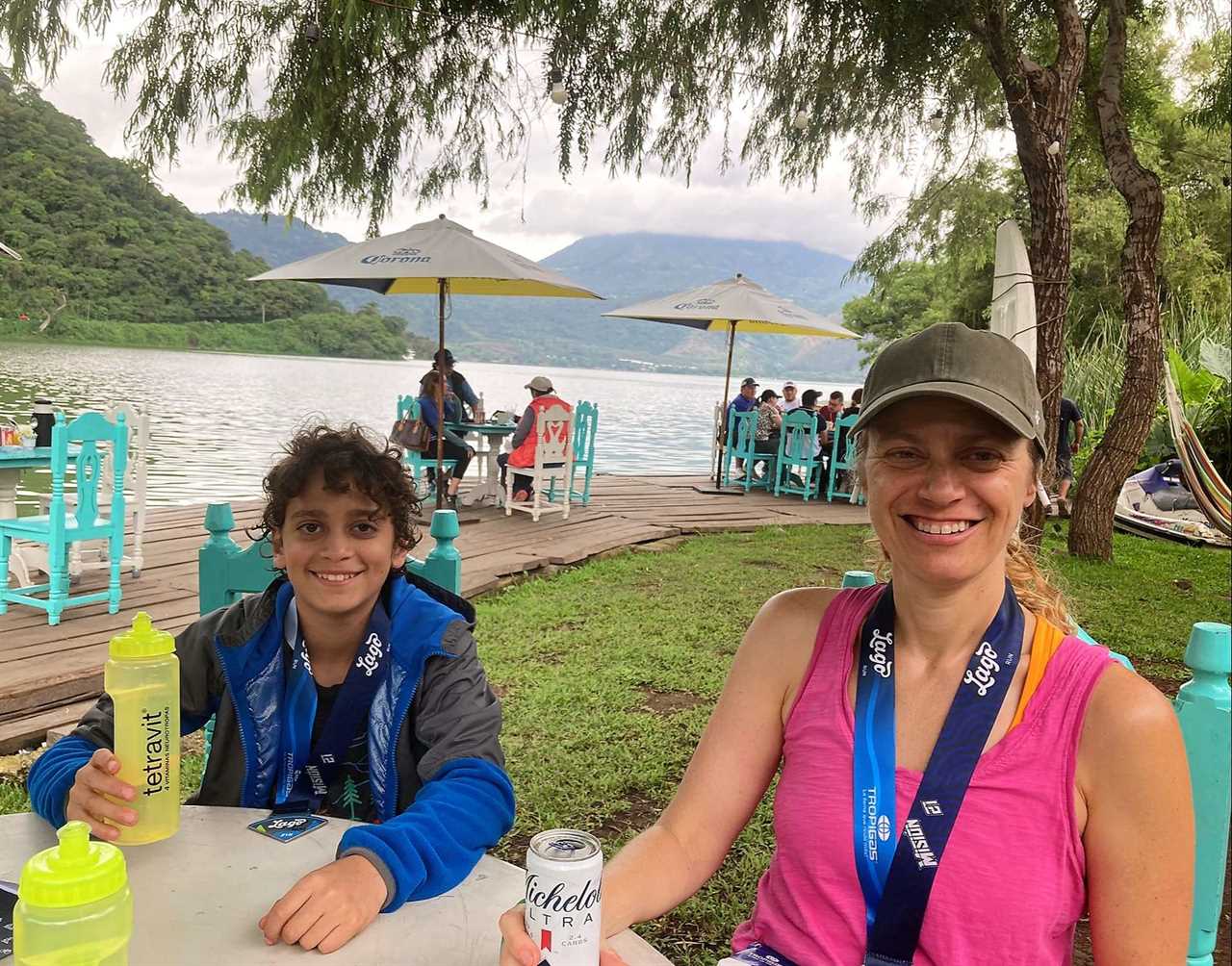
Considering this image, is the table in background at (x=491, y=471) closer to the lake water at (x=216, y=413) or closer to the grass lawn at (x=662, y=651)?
the lake water at (x=216, y=413)

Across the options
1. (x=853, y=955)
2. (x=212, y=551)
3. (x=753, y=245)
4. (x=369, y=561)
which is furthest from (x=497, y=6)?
(x=753, y=245)

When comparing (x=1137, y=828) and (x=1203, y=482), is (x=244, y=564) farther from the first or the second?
(x=1203, y=482)

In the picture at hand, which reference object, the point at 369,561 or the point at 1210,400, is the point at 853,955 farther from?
the point at 1210,400

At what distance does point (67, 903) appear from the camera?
784 millimetres

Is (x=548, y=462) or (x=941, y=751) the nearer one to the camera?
(x=941, y=751)

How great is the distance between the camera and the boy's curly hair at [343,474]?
1649 mm

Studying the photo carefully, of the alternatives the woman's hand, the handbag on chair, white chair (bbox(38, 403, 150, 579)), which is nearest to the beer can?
the woman's hand

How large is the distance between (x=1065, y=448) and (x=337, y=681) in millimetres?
8811

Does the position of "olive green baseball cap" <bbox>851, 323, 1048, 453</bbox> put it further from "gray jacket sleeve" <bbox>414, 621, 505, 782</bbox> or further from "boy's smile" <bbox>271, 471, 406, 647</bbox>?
"boy's smile" <bbox>271, 471, 406, 647</bbox>

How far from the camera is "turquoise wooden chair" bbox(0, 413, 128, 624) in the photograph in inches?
170

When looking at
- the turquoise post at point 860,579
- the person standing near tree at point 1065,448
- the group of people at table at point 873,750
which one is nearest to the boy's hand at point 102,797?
the group of people at table at point 873,750

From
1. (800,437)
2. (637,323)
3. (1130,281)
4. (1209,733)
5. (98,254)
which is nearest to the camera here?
(1209,733)

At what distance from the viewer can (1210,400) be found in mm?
10305

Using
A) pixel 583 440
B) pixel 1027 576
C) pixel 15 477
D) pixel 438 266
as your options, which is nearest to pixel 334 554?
pixel 1027 576
